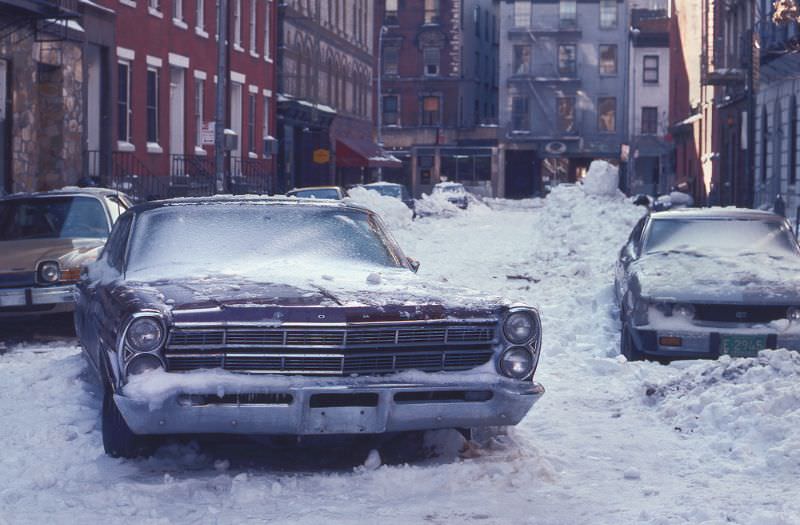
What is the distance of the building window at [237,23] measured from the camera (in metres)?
41.1

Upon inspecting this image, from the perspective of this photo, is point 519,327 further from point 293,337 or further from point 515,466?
point 293,337

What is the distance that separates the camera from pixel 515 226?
46.3 metres

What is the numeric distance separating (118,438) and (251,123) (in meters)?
36.5

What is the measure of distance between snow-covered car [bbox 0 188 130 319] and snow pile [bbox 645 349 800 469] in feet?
19.3

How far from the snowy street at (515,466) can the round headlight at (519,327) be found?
2.23ft

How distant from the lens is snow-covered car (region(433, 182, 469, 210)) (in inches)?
2474

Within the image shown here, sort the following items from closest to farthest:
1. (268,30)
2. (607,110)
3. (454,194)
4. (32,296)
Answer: (32,296), (268,30), (454,194), (607,110)

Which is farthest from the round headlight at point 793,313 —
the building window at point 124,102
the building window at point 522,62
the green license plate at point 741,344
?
the building window at point 522,62

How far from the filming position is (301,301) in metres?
7.01

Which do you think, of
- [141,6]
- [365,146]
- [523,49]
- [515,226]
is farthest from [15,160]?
[523,49]

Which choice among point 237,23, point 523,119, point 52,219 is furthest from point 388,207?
point 523,119

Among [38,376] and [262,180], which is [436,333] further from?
[262,180]

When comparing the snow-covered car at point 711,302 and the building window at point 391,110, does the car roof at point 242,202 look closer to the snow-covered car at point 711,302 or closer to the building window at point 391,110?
the snow-covered car at point 711,302

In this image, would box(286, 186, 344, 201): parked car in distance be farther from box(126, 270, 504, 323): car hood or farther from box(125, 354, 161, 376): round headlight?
box(125, 354, 161, 376): round headlight
